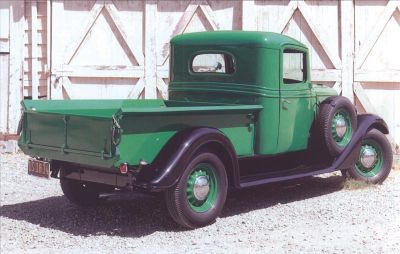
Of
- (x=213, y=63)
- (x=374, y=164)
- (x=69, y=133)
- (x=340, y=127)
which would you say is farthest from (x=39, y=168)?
(x=374, y=164)

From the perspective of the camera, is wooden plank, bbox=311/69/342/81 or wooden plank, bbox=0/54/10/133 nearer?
wooden plank, bbox=311/69/342/81

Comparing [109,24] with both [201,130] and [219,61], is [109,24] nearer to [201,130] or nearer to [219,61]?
[219,61]

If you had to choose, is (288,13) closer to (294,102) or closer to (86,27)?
(86,27)

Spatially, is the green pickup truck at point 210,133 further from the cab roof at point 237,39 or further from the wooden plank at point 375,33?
the wooden plank at point 375,33

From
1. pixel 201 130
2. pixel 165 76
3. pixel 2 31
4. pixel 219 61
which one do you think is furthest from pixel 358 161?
pixel 2 31

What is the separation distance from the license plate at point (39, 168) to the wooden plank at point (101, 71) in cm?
488

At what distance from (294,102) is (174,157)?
2.24 m

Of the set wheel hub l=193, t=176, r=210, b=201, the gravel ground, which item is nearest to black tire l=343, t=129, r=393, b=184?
the gravel ground

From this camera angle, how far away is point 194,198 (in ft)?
19.6

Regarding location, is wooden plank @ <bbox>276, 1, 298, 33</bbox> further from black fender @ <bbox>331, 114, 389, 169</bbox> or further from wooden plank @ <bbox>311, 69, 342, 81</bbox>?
black fender @ <bbox>331, 114, 389, 169</bbox>

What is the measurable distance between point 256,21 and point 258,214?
5.15 meters

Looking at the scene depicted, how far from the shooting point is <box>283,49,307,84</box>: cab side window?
7332mm

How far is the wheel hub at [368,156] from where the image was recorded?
8.22 meters

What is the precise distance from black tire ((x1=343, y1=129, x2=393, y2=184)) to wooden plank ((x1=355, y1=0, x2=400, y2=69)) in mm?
2732
